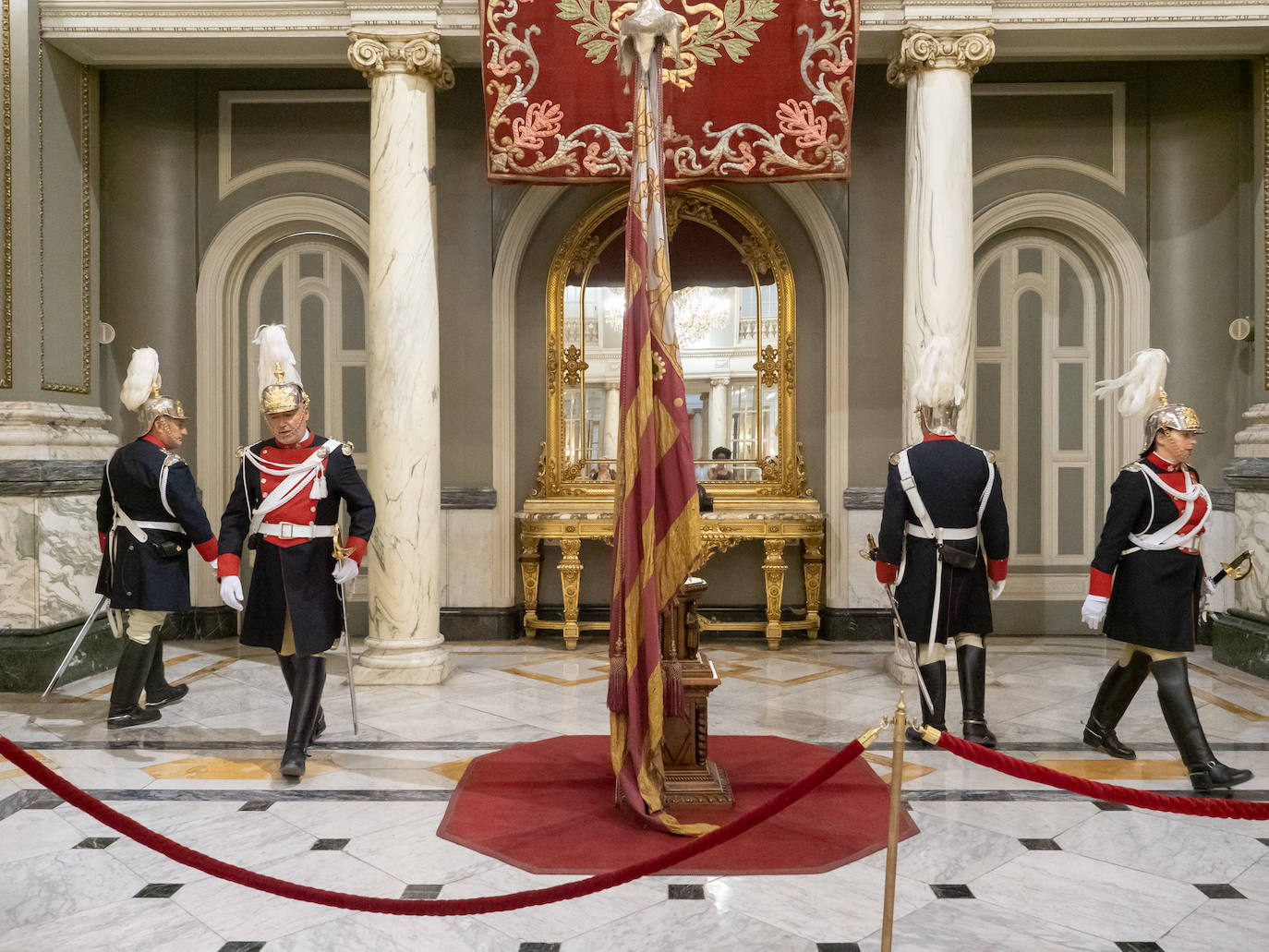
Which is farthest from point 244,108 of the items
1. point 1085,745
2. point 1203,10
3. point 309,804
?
point 1085,745

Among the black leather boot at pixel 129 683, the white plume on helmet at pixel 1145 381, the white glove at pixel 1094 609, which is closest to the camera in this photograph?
the white glove at pixel 1094 609

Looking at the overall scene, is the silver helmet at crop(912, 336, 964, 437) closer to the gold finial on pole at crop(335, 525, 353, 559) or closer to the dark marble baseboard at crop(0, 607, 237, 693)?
the gold finial on pole at crop(335, 525, 353, 559)

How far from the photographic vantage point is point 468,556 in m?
7.54

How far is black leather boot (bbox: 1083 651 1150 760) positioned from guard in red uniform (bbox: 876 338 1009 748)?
45cm

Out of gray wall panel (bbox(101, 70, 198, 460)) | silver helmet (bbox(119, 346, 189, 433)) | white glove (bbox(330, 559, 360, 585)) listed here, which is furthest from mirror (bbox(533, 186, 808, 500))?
white glove (bbox(330, 559, 360, 585))

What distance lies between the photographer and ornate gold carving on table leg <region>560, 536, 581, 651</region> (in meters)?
7.19

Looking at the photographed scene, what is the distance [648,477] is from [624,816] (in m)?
1.24

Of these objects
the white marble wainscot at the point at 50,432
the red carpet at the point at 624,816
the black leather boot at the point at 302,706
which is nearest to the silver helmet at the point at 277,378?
the black leather boot at the point at 302,706

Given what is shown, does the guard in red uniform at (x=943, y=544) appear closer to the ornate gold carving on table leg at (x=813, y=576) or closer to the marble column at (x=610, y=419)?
the ornate gold carving on table leg at (x=813, y=576)

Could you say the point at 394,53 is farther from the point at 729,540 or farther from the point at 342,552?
the point at 729,540

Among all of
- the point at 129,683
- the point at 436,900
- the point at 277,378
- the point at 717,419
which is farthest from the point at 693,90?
the point at 436,900

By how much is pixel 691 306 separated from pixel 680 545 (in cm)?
458

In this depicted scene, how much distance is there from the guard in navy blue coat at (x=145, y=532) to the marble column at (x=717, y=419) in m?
3.84

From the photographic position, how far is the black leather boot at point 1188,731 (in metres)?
3.93
